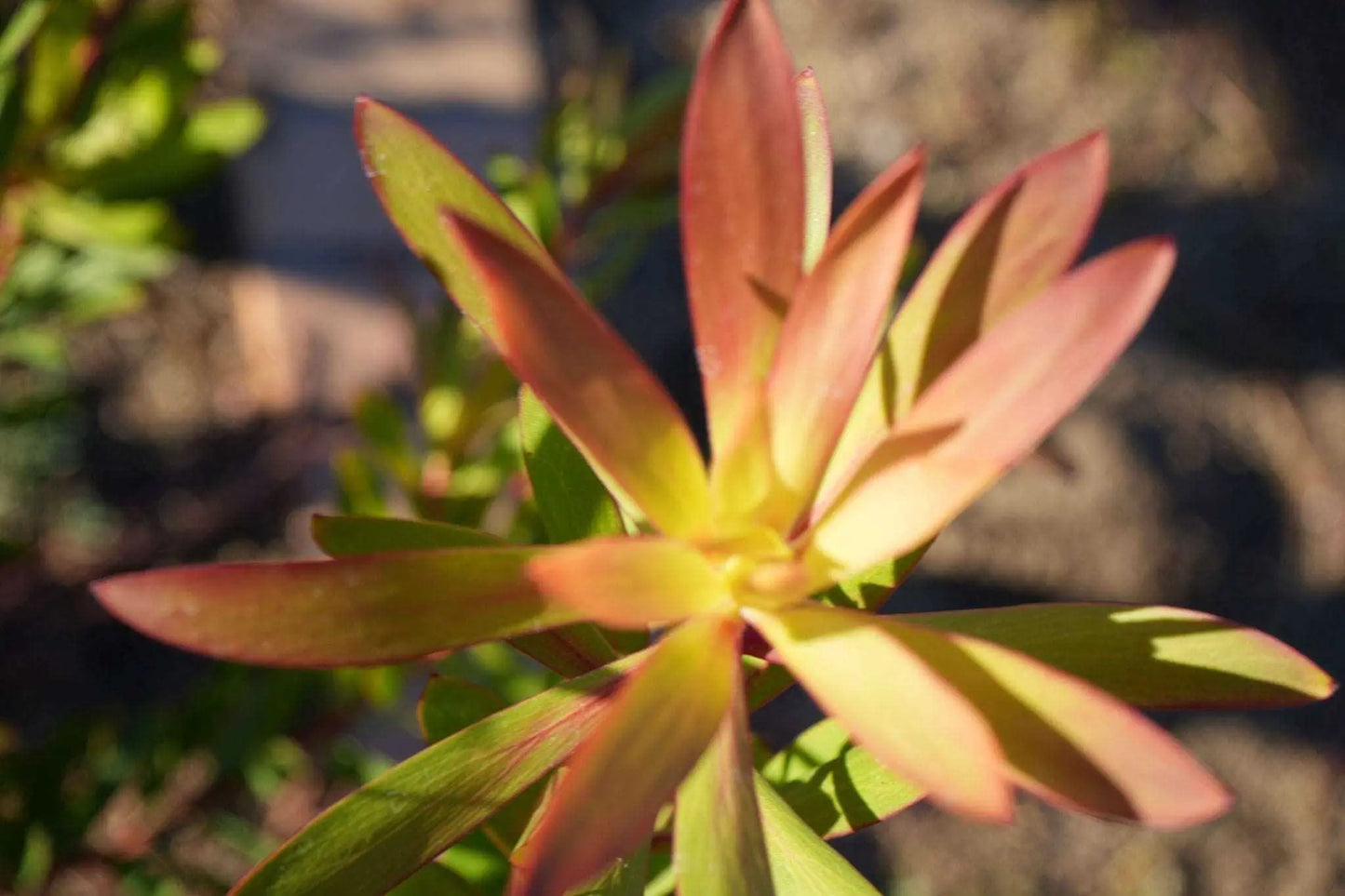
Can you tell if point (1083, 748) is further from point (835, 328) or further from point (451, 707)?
point (451, 707)

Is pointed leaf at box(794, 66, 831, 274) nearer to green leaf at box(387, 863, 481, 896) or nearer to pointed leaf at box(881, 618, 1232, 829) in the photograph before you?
pointed leaf at box(881, 618, 1232, 829)

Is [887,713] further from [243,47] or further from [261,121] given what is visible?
[243,47]

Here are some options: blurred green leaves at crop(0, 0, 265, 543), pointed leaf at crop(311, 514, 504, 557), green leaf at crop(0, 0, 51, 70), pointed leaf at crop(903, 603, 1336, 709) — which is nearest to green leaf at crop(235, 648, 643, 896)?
pointed leaf at crop(311, 514, 504, 557)

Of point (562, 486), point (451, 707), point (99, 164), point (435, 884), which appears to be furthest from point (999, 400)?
point (99, 164)

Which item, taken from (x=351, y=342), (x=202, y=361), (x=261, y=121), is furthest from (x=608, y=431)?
(x=202, y=361)

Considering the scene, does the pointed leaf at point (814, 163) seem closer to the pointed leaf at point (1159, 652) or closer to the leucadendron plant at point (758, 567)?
the leucadendron plant at point (758, 567)
